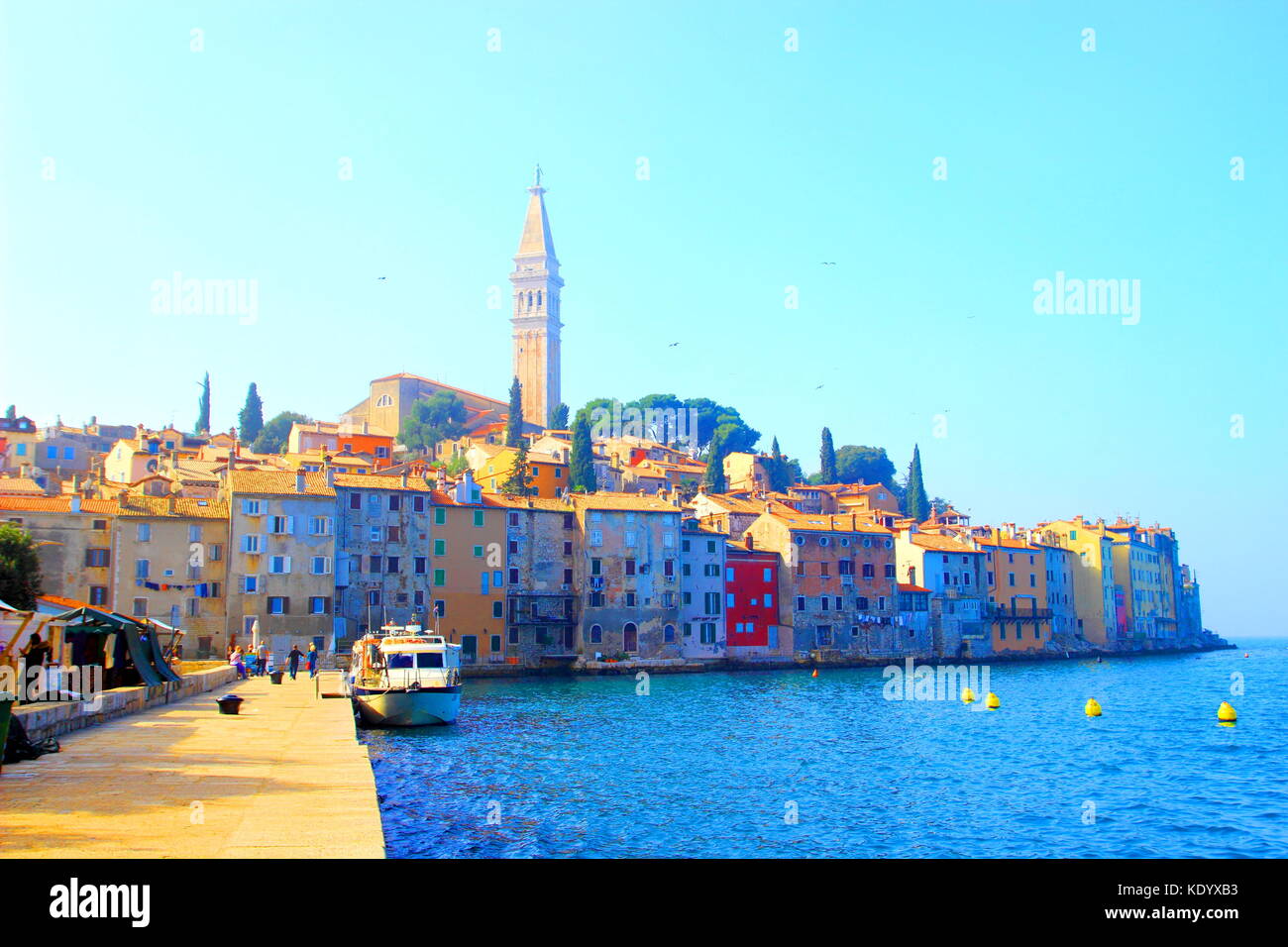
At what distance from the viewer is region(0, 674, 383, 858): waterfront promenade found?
988cm

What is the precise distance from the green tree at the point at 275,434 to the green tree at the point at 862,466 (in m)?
57.5

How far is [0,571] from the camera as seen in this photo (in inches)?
1256

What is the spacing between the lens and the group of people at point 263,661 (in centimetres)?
4157

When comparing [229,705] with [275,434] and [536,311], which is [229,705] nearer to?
[275,434]

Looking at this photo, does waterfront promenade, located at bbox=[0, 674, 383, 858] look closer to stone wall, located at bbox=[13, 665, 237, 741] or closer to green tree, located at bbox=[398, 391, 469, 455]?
stone wall, located at bbox=[13, 665, 237, 741]

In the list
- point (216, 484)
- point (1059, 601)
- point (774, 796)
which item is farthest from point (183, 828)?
point (1059, 601)

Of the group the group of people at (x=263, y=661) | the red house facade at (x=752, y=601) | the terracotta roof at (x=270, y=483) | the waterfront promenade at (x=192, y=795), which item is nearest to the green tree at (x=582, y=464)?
the red house facade at (x=752, y=601)

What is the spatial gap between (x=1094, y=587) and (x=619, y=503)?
2096 inches

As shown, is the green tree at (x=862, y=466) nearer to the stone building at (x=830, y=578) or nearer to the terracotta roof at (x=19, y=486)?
the stone building at (x=830, y=578)

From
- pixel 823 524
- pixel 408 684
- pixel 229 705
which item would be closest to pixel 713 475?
pixel 823 524

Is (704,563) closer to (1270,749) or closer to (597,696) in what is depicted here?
(597,696)

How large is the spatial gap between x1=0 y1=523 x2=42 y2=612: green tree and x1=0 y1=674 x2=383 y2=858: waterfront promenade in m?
13.5

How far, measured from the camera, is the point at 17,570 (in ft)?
110
